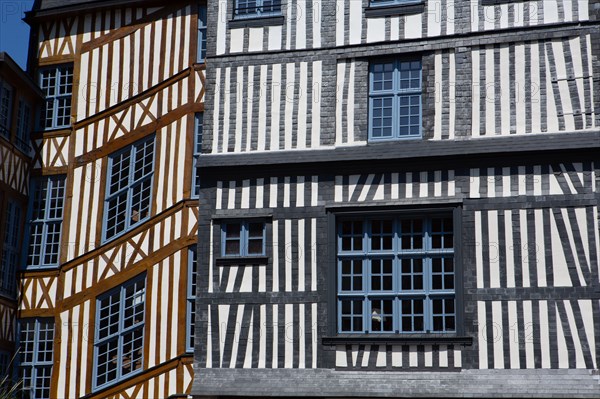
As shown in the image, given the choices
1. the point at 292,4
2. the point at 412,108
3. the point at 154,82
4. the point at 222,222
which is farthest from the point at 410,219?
the point at 154,82

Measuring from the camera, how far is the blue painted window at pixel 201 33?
18.3 meters

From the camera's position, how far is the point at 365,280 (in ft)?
50.2

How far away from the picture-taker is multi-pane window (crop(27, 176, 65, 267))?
19031 millimetres

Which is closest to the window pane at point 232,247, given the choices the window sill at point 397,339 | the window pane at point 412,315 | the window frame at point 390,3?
the window sill at point 397,339

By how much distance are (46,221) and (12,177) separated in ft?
3.33

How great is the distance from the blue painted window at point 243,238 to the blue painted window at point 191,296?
113cm

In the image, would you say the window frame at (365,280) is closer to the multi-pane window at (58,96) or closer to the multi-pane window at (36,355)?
the multi-pane window at (36,355)

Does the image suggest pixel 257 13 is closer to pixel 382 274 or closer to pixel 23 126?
pixel 382 274

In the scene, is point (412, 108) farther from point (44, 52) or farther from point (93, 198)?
point (44, 52)

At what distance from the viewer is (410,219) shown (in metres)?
15.4

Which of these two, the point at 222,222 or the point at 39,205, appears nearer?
the point at 222,222

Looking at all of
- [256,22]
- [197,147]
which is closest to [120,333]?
[197,147]

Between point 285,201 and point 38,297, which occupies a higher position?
point 285,201

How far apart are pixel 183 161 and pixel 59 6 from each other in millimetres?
4471
